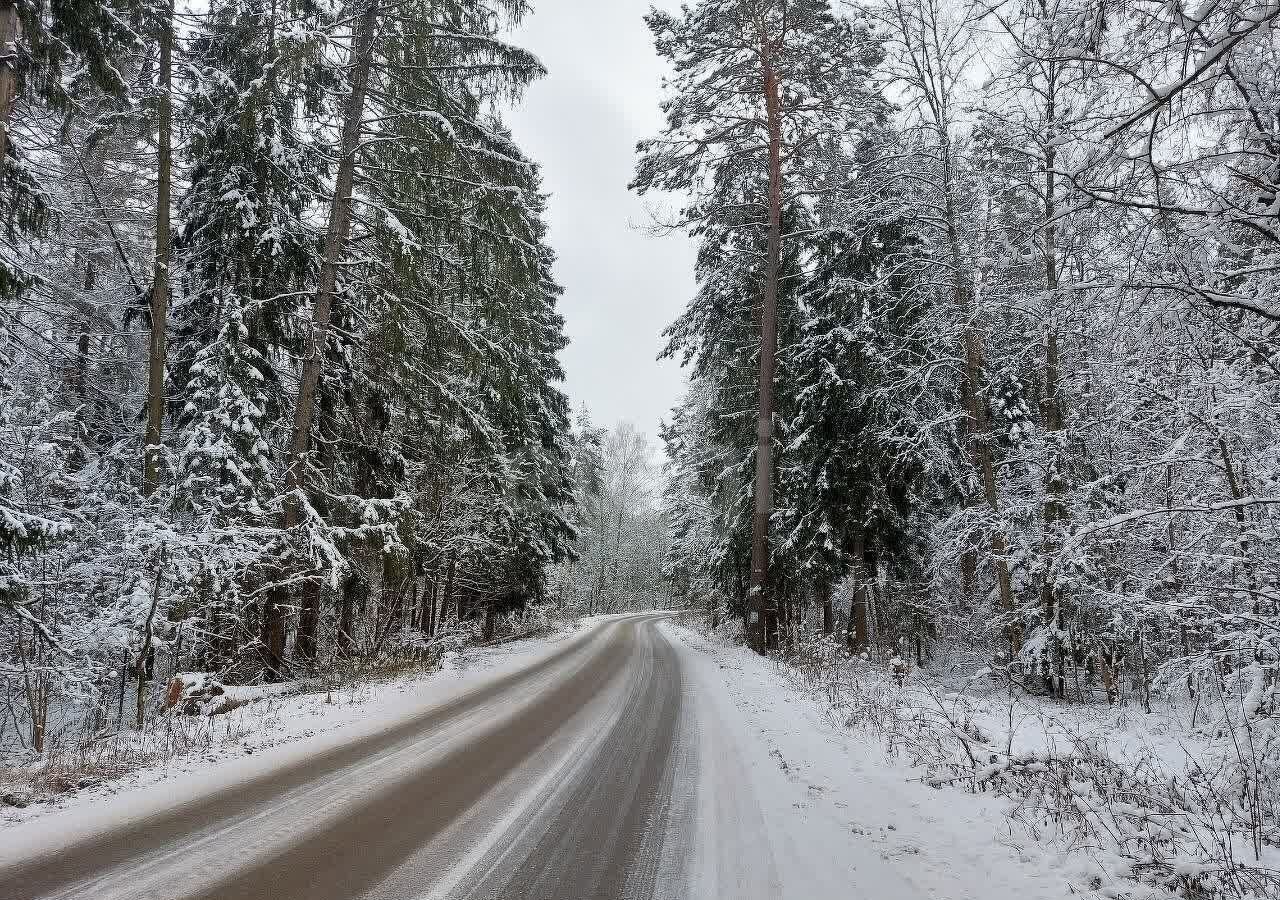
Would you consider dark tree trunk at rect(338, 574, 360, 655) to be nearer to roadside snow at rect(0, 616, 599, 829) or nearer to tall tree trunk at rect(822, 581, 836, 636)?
roadside snow at rect(0, 616, 599, 829)

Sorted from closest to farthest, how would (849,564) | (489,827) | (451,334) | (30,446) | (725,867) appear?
(725,867)
(489,827)
(30,446)
(451,334)
(849,564)

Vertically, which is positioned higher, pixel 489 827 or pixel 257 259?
pixel 257 259

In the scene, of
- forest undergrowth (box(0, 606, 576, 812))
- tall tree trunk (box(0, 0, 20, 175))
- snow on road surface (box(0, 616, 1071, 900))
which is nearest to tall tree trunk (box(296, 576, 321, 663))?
forest undergrowth (box(0, 606, 576, 812))

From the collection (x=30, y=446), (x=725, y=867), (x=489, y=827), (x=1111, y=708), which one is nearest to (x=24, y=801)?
(x=489, y=827)

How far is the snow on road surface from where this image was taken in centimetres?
312

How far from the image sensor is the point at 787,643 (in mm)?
15586

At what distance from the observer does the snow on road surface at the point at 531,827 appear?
312 cm

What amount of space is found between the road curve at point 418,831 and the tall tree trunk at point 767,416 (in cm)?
883

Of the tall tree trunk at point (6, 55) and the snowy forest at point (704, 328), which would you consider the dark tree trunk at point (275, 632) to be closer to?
the snowy forest at point (704, 328)

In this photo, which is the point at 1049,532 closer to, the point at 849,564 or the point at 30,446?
the point at 849,564

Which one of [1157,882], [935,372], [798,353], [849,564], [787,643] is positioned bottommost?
[787,643]

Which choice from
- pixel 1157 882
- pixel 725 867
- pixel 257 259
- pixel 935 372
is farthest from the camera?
pixel 935 372

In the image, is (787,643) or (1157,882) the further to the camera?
(787,643)

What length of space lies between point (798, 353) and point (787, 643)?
7.47m
